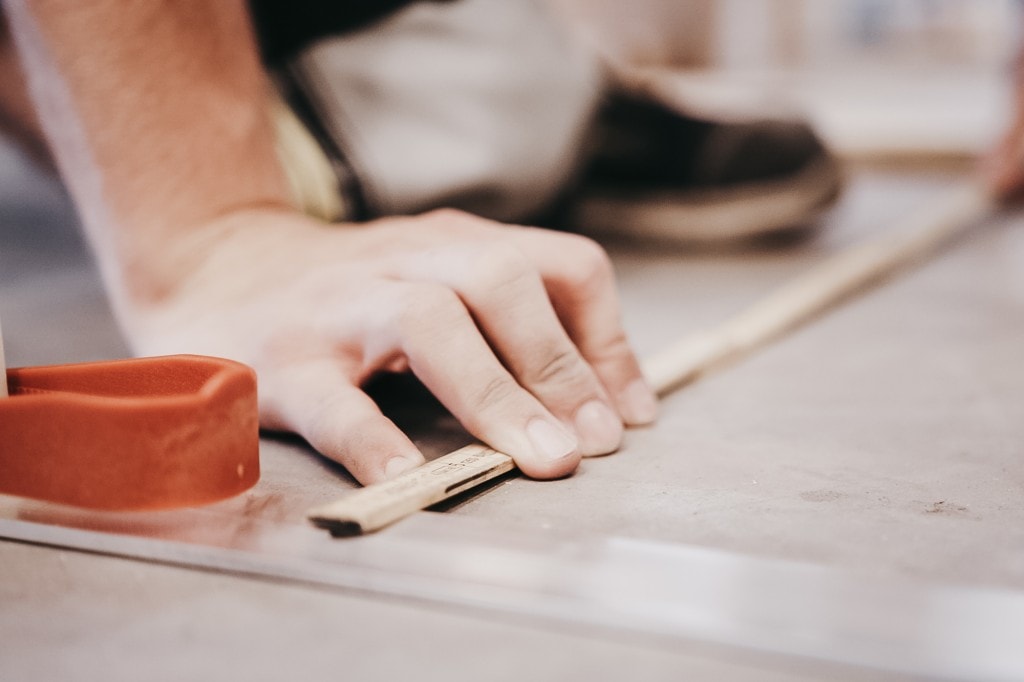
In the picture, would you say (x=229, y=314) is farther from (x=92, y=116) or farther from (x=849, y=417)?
(x=849, y=417)

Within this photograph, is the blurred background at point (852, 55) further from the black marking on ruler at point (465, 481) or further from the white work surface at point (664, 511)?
the black marking on ruler at point (465, 481)

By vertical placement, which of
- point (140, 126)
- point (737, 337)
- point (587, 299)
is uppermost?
point (140, 126)

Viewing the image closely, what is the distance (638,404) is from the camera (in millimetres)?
684

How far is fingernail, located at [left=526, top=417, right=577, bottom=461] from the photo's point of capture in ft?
1.84

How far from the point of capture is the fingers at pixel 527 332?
591 millimetres

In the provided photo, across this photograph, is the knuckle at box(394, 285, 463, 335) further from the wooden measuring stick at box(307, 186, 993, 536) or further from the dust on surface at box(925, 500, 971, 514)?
the dust on surface at box(925, 500, 971, 514)

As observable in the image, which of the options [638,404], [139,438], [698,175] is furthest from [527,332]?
[698,175]

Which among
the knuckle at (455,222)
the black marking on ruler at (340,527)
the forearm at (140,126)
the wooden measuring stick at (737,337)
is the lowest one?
the wooden measuring stick at (737,337)

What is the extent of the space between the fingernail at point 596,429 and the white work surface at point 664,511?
2 cm

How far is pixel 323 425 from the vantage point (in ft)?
1.90

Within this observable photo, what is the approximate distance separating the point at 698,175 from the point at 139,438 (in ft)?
3.84

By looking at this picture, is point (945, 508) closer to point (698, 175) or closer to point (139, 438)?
point (139, 438)

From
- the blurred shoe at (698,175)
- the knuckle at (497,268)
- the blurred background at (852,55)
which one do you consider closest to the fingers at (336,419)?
the knuckle at (497,268)

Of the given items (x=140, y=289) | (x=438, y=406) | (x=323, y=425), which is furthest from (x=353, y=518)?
(x=140, y=289)
